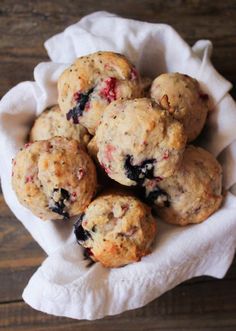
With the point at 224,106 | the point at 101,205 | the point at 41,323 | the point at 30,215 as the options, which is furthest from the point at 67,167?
the point at 41,323

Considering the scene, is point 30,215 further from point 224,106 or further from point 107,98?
point 224,106

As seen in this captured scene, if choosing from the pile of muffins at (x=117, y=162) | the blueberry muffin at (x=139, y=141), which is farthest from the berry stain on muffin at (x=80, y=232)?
the blueberry muffin at (x=139, y=141)

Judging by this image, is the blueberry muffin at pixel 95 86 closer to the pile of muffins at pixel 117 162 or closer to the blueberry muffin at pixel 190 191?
the pile of muffins at pixel 117 162

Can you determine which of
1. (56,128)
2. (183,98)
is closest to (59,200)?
(56,128)

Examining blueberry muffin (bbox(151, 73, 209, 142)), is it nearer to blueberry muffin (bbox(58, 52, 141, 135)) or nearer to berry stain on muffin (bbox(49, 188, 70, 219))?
blueberry muffin (bbox(58, 52, 141, 135))

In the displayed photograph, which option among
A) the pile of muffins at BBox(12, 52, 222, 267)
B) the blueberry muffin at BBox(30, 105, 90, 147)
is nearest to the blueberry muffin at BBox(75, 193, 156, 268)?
the pile of muffins at BBox(12, 52, 222, 267)
